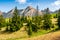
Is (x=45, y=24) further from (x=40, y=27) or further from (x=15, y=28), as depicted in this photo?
(x=15, y=28)

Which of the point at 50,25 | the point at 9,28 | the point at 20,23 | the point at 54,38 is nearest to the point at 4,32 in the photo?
the point at 9,28

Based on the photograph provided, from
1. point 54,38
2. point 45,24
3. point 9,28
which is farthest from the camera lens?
point 9,28

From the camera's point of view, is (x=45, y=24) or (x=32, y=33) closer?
(x=32, y=33)

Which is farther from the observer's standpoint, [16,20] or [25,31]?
[16,20]

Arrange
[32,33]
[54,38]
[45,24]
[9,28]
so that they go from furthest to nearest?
[9,28]
[45,24]
[32,33]
[54,38]

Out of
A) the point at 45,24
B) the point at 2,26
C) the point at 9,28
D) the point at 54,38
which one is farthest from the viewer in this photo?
the point at 2,26

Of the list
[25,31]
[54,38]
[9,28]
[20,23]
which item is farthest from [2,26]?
[54,38]

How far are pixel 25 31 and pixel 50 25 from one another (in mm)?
10710

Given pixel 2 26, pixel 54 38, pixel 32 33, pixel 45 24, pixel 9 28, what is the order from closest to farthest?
pixel 54 38
pixel 32 33
pixel 45 24
pixel 9 28
pixel 2 26

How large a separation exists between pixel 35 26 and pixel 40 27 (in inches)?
122

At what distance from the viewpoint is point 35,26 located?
2657 inches

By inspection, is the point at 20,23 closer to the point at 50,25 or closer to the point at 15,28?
the point at 15,28

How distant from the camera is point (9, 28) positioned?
75.2 metres

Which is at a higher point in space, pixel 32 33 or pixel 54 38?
pixel 54 38
